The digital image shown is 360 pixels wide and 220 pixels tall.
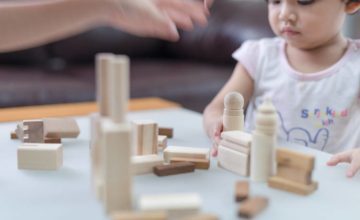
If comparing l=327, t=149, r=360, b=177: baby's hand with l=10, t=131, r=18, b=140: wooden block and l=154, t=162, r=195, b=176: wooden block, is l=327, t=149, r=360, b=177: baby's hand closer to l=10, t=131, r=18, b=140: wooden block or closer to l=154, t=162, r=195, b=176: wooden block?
l=154, t=162, r=195, b=176: wooden block

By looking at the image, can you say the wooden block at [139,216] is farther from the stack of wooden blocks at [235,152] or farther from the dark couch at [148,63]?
the dark couch at [148,63]

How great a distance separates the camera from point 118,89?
0.49m

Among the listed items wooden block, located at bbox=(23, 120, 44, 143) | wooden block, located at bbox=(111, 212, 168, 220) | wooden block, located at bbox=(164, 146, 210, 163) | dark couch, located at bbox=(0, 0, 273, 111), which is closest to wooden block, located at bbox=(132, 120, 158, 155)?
wooden block, located at bbox=(164, 146, 210, 163)

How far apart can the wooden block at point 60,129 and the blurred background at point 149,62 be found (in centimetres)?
75

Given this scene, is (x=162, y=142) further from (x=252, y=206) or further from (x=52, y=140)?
(x=252, y=206)

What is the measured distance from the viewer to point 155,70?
2068 millimetres

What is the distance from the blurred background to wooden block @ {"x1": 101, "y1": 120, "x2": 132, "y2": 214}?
3.87 feet

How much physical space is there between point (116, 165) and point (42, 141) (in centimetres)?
33

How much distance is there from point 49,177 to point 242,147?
24 cm

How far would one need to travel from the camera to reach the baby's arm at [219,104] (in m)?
0.84

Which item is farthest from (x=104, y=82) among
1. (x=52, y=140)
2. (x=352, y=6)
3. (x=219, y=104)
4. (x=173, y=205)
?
(x=352, y=6)

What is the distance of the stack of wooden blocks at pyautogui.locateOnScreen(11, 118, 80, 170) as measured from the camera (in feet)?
2.36

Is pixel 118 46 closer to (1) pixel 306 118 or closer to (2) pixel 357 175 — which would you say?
(1) pixel 306 118

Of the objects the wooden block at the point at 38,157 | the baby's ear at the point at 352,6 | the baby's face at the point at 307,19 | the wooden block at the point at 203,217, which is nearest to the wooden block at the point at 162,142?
the wooden block at the point at 38,157
